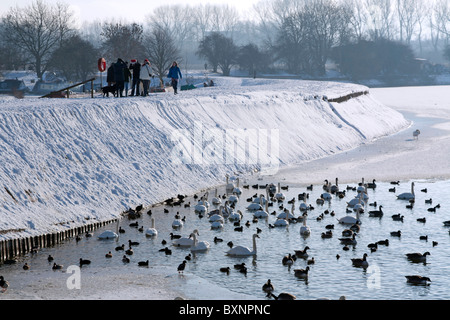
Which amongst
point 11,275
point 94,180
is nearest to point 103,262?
point 11,275

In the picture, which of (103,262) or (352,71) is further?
(352,71)

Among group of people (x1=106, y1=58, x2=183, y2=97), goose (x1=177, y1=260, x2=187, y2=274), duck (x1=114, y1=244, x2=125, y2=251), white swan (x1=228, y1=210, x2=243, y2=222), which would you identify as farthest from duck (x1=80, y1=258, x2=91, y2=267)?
group of people (x1=106, y1=58, x2=183, y2=97)

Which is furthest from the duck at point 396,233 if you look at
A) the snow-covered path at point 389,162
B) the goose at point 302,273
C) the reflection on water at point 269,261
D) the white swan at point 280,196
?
the snow-covered path at point 389,162

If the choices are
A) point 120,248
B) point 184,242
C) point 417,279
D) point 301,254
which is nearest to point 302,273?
point 301,254

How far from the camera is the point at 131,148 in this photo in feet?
111

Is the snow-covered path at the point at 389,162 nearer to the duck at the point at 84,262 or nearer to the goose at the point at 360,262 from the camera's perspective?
the goose at the point at 360,262

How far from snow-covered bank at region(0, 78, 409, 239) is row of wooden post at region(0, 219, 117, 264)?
0.36m

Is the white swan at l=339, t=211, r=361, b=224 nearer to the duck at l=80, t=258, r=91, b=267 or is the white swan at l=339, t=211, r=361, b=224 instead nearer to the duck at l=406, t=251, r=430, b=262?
the duck at l=406, t=251, r=430, b=262

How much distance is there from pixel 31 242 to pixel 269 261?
24.6ft

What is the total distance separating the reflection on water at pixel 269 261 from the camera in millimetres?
17891

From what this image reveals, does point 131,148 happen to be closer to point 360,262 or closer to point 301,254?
point 301,254
